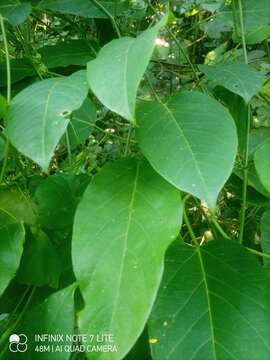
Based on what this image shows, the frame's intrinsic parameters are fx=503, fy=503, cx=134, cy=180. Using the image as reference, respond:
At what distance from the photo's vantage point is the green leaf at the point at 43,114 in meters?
0.47

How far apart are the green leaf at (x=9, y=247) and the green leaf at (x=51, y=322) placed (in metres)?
0.06

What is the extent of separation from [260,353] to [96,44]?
591 mm

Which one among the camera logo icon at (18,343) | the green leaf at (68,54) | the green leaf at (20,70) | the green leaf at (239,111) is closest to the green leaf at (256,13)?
the green leaf at (239,111)

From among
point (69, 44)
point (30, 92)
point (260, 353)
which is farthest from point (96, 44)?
point (260, 353)

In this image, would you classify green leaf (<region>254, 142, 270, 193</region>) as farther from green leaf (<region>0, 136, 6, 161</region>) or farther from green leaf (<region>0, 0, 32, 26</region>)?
green leaf (<region>0, 0, 32, 26</region>)

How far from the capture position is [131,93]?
1.48 feet

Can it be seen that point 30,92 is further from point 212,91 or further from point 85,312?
point 212,91

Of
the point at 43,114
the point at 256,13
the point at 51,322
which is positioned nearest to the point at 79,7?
the point at 256,13

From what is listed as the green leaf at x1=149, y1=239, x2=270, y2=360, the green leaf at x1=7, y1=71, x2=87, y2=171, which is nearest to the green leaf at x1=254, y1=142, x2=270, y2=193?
the green leaf at x1=149, y1=239, x2=270, y2=360

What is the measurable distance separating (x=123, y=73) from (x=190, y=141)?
4.4 inches

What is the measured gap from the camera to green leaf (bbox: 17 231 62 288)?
0.65 m

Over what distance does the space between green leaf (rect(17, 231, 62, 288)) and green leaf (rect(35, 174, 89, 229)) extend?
3 cm

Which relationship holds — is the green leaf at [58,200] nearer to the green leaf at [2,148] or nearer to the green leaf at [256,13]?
the green leaf at [2,148]

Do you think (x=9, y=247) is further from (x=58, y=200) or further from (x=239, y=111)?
(x=239, y=111)
